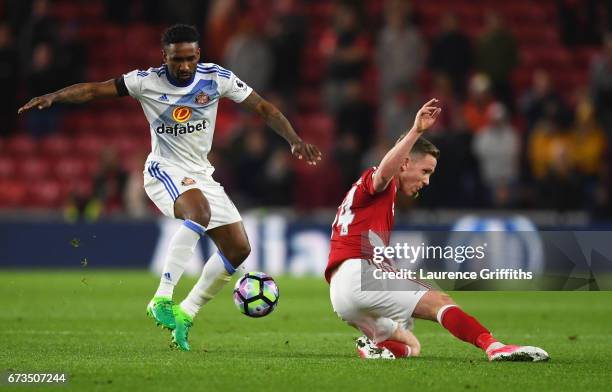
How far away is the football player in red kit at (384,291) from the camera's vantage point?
25.7 ft

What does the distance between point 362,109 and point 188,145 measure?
32.4 feet

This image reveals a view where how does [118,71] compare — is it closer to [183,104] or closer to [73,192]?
[73,192]

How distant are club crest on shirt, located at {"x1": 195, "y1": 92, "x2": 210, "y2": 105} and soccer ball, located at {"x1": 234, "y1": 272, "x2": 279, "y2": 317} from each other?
1385 millimetres

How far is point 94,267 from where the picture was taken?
1872 cm

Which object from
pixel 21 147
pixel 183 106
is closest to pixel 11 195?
pixel 21 147

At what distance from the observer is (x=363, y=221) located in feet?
26.7

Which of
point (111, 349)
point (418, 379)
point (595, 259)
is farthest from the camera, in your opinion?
point (595, 259)

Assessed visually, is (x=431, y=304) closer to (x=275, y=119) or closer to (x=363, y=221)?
(x=363, y=221)

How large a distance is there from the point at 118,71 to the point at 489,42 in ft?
21.9

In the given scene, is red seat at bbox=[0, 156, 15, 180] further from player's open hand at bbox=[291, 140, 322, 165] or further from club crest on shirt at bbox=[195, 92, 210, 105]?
player's open hand at bbox=[291, 140, 322, 165]

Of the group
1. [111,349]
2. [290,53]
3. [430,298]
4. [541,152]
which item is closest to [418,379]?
[430,298]

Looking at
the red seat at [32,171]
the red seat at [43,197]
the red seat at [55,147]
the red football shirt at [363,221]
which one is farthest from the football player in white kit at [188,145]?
the red seat at [55,147]

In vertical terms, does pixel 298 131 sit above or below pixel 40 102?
above

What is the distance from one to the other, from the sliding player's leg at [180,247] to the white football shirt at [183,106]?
0.41 meters
